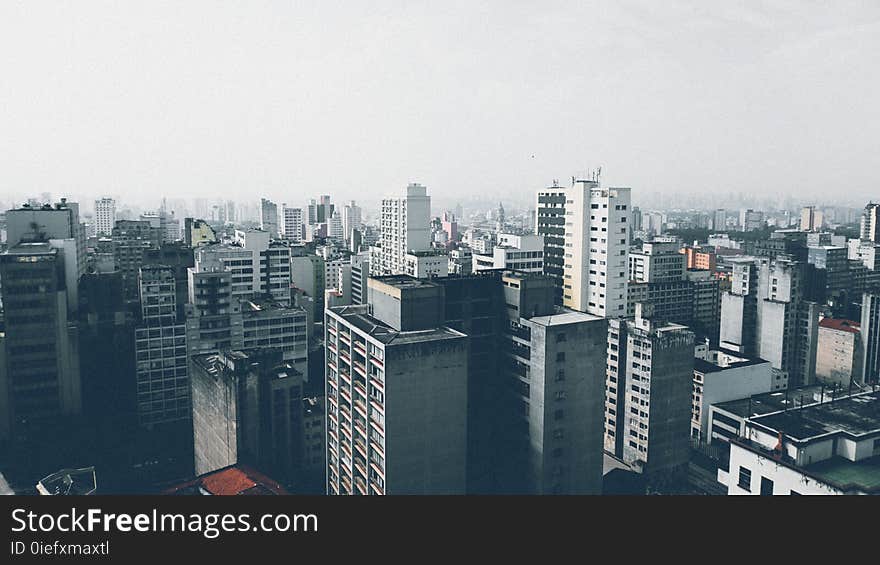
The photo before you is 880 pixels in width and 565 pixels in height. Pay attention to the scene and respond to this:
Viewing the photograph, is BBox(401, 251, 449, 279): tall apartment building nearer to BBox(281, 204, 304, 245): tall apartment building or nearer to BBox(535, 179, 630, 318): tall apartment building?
BBox(535, 179, 630, 318): tall apartment building

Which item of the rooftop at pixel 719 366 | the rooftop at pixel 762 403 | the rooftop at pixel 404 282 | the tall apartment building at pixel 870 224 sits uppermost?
the tall apartment building at pixel 870 224

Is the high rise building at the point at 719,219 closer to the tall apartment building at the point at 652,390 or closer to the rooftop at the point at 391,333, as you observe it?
the tall apartment building at the point at 652,390

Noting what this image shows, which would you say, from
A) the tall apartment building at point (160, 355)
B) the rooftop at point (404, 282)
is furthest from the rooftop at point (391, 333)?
the tall apartment building at point (160, 355)

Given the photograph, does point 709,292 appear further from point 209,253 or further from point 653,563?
point 653,563

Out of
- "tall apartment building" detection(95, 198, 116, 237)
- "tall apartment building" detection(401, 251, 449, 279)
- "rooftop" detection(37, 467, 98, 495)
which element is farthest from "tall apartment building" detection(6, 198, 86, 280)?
"tall apartment building" detection(95, 198, 116, 237)

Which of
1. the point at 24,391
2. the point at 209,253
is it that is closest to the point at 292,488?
the point at 24,391
